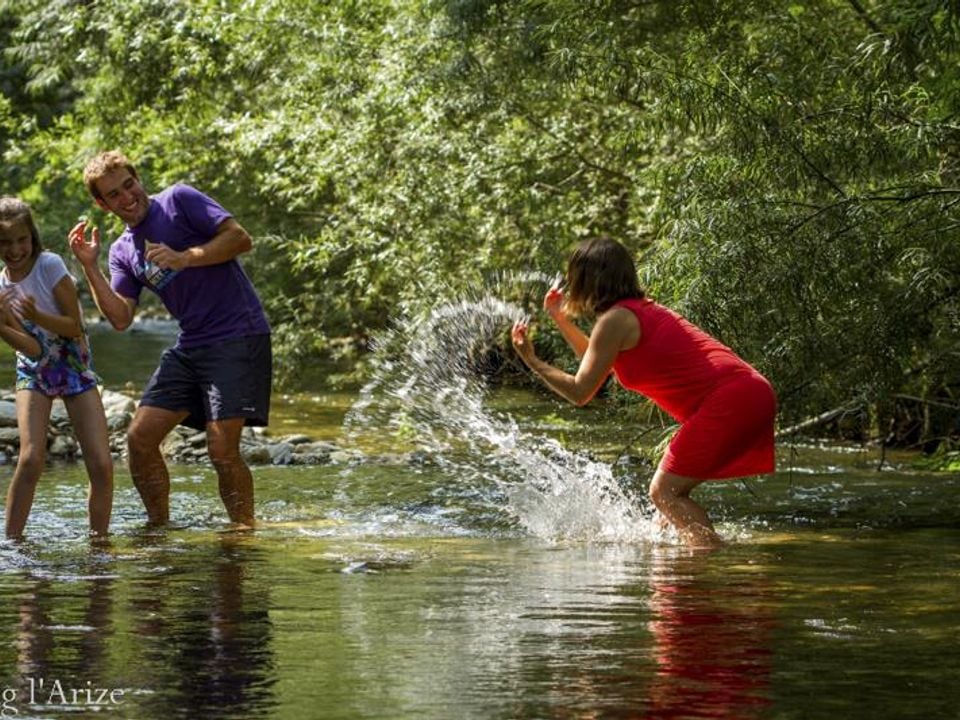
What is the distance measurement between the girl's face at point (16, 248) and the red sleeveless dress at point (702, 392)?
2.94m

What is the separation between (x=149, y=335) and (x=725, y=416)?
32.9 m

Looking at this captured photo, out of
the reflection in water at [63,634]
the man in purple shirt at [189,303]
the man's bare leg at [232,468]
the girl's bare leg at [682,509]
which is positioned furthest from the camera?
the man's bare leg at [232,468]

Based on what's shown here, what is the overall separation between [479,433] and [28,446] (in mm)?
7358

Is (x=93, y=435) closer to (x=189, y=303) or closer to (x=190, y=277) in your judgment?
(x=189, y=303)

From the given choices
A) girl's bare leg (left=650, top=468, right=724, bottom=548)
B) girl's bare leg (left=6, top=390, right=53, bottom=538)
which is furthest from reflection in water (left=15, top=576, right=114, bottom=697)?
girl's bare leg (left=650, top=468, right=724, bottom=548)

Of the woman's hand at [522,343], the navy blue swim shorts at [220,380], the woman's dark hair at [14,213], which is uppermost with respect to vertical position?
the woman's dark hair at [14,213]

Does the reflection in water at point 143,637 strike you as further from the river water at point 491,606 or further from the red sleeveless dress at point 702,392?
the red sleeveless dress at point 702,392

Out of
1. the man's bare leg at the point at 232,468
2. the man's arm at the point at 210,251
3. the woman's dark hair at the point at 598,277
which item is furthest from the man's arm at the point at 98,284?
the woman's dark hair at the point at 598,277

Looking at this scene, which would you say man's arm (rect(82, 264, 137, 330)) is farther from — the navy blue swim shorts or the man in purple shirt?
the navy blue swim shorts

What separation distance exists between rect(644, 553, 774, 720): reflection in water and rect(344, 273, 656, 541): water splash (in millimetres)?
1532

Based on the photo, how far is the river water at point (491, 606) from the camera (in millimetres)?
4816

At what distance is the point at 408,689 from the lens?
491cm

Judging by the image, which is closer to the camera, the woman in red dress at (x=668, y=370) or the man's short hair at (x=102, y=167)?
the woman in red dress at (x=668, y=370)

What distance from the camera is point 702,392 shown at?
7699mm
